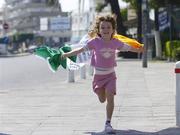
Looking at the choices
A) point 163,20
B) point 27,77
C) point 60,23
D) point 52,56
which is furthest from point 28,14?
point 52,56

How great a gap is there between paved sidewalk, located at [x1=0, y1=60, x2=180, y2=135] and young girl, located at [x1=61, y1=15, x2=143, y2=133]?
24.2 inches

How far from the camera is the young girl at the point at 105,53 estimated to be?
9.03 metres

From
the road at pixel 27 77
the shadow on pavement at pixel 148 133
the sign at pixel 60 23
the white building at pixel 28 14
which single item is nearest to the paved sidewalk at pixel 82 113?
the shadow on pavement at pixel 148 133

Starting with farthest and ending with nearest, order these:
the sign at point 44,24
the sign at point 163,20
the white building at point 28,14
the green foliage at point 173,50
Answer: the white building at point 28,14
the sign at point 44,24
the sign at point 163,20
the green foliage at point 173,50

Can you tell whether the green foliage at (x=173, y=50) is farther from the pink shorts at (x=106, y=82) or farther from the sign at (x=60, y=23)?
the sign at (x=60, y=23)

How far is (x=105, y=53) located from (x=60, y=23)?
383 ft

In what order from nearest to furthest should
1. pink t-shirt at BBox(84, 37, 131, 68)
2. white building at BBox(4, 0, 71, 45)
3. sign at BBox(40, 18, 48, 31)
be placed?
1. pink t-shirt at BBox(84, 37, 131, 68)
2. sign at BBox(40, 18, 48, 31)
3. white building at BBox(4, 0, 71, 45)

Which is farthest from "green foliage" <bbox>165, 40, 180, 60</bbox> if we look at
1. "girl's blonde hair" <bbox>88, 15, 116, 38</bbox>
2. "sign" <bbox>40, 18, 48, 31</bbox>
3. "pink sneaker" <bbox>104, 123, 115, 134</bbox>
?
"sign" <bbox>40, 18, 48, 31</bbox>

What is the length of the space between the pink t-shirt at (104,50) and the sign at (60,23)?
112 m

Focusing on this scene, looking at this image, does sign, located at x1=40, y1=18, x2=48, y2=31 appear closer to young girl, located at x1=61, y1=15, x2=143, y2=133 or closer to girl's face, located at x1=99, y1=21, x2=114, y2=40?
young girl, located at x1=61, y1=15, x2=143, y2=133

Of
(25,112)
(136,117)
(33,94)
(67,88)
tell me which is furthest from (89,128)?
(67,88)

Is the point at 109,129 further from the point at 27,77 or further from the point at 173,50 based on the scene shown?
the point at 173,50

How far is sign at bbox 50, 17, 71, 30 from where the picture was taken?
400 ft

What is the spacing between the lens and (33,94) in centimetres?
1525
